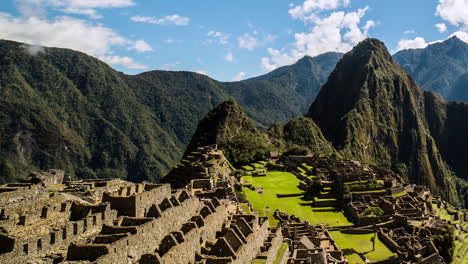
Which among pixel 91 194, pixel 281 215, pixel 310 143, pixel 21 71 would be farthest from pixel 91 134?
pixel 91 194

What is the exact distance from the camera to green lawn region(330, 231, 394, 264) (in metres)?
39.5

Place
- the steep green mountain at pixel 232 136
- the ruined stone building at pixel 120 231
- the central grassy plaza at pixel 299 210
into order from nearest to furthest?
the ruined stone building at pixel 120 231 → the central grassy plaza at pixel 299 210 → the steep green mountain at pixel 232 136

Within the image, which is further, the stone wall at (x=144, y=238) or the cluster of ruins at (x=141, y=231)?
the cluster of ruins at (x=141, y=231)

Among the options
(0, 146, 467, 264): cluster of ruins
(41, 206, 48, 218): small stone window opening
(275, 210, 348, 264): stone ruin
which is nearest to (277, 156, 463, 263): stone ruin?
(0, 146, 467, 264): cluster of ruins

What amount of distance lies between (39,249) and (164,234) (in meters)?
6.13

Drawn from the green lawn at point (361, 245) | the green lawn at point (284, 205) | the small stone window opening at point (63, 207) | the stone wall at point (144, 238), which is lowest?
the green lawn at point (361, 245)

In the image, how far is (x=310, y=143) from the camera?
158 m

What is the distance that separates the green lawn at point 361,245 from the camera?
3950 cm

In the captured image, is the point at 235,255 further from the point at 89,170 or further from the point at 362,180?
the point at 89,170

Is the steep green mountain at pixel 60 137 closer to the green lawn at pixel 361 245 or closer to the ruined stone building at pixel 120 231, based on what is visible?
the green lawn at pixel 361 245

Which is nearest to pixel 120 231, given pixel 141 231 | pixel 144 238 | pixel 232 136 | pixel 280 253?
pixel 141 231

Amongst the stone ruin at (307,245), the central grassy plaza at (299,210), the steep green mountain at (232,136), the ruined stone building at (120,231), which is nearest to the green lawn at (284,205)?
the central grassy plaza at (299,210)

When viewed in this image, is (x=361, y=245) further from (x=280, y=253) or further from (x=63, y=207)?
(x=63, y=207)

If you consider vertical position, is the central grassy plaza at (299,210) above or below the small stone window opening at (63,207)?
below
